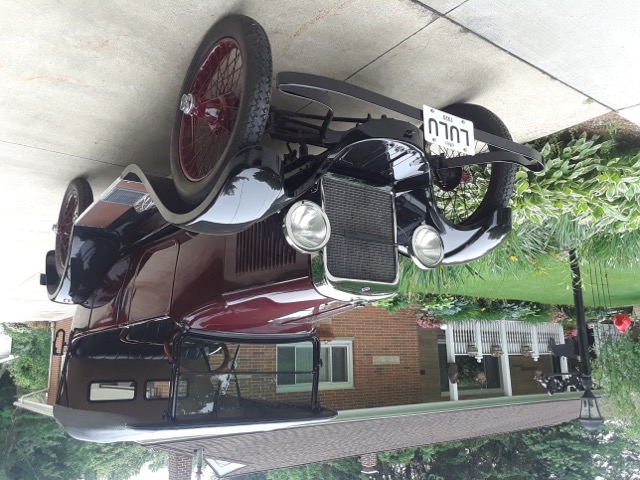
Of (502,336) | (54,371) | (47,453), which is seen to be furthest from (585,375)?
(47,453)

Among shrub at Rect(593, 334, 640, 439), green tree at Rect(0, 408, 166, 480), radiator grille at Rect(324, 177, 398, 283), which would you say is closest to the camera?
radiator grille at Rect(324, 177, 398, 283)

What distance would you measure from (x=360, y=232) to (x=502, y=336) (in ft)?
36.3

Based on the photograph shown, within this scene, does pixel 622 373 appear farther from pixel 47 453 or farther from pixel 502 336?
pixel 47 453

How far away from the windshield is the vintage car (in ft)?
0.03

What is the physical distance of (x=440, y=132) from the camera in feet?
7.54

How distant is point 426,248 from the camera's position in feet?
7.88

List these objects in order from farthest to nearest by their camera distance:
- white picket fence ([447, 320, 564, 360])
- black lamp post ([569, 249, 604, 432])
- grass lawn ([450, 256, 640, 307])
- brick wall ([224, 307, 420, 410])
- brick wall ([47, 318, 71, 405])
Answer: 1. brick wall ([47, 318, 71, 405])
2. white picket fence ([447, 320, 564, 360])
3. brick wall ([224, 307, 420, 410])
4. grass lawn ([450, 256, 640, 307])
5. black lamp post ([569, 249, 604, 432])

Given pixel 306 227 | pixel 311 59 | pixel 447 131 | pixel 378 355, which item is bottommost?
pixel 378 355

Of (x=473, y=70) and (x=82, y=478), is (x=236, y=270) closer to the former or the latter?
(x=473, y=70)

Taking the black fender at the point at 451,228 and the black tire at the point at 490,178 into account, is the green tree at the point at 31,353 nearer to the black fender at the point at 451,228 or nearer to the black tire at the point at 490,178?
the black tire at the point at 490,178

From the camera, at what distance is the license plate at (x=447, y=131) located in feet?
7.42

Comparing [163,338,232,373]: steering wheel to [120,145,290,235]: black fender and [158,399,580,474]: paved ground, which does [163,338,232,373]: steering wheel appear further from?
[158,399,580,474]: paved ground

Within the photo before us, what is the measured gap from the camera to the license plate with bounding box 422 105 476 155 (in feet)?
7.42

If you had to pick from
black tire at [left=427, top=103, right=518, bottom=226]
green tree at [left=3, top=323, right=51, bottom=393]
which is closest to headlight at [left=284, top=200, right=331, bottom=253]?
black tire at [left=427, top=103, right=518, bottom=226]
